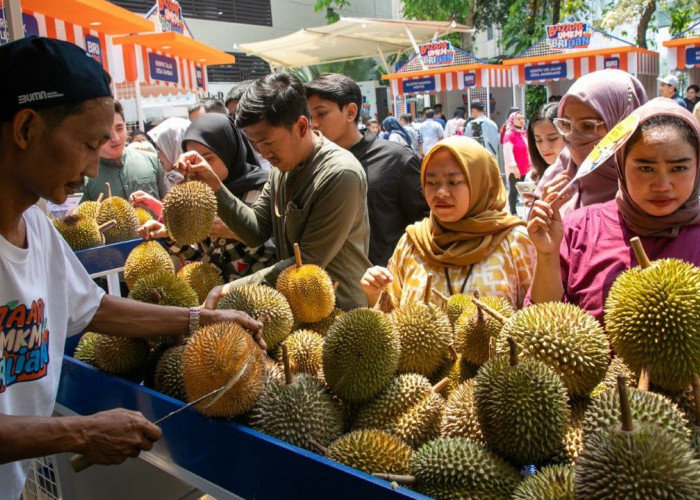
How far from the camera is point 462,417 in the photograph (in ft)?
4.67

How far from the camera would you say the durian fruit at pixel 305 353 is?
5.99ft

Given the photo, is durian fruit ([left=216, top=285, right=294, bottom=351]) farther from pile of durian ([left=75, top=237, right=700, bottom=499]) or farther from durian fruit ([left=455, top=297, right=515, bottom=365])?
durian fruit ([left=455, top=297, right=515, bottom=365])

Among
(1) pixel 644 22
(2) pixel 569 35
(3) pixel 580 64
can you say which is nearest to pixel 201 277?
A: (3) pixel 580 64

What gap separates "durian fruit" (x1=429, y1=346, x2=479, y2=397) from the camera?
5.70 ft

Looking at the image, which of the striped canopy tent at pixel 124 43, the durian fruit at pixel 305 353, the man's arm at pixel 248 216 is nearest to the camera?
the durian fruit at pixel 305 353

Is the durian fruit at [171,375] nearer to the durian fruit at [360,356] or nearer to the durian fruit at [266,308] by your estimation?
the durian fruit at [266,308]

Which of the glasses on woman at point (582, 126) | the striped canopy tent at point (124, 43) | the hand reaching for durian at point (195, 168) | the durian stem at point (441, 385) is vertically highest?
the striped canopy tent at point (124, 43)

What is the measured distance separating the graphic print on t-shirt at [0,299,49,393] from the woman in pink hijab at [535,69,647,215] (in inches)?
71.3

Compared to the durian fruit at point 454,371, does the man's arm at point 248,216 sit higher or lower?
higher

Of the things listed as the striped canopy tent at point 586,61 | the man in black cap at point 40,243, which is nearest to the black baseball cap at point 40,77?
the man in black cap at point 40,243

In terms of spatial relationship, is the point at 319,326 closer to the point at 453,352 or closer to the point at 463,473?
the point at 453,352

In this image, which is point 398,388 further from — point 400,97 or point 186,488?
point 400,97

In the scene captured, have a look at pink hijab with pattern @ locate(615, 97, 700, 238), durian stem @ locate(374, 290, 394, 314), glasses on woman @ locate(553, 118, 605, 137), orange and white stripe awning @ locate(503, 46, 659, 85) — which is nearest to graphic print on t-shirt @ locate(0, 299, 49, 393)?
durian stem @ locate(374, 290, 394, 314)

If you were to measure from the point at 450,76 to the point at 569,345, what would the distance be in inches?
599
